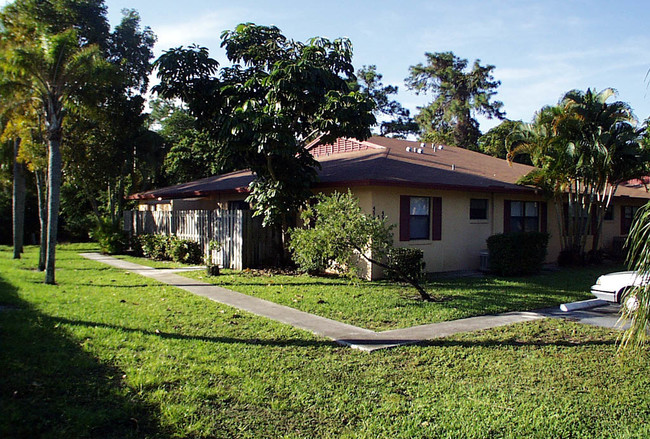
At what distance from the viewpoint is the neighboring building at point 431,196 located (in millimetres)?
14062

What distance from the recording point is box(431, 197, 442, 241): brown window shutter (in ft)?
49.0

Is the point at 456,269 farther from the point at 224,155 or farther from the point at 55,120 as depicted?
the point at 55,120

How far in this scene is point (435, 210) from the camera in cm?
1498

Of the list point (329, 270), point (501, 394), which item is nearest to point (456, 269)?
point (329, 270)

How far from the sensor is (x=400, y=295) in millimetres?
11195

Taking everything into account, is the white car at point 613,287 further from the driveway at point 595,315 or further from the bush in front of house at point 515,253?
the bush in front of house at point 515,253

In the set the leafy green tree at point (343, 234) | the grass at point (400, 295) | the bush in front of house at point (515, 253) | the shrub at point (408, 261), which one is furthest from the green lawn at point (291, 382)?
the bush in front of house at point (515, 253)

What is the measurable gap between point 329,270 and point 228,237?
3.65 meters

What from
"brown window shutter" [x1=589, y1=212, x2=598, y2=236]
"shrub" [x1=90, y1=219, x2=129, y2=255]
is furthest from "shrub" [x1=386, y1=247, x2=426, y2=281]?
"shrub" [x1=90, y1=219, x2=129, y2=255]

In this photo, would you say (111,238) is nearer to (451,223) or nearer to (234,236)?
(234,236)

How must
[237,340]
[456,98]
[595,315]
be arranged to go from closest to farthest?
[237,340] < [595,315] < [456,98]

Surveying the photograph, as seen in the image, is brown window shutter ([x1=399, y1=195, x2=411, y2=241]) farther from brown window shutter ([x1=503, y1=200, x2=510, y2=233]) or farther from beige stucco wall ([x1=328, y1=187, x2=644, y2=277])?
brown window shutter ([x1=503, y1=200, x2=510, y2=233])

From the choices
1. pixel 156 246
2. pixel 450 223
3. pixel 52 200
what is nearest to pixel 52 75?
pixel 52 200

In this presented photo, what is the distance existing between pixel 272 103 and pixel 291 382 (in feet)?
31.5
